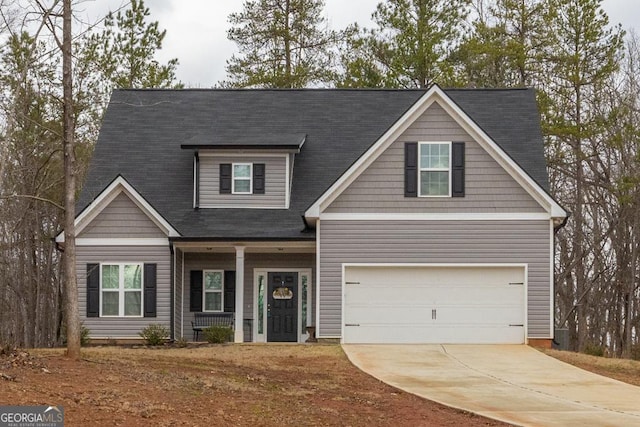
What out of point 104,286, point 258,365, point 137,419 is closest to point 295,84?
point 104,286

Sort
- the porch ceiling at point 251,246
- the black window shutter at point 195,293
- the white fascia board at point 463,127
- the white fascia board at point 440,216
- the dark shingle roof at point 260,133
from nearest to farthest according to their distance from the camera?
the white fascia board at point 463,127, the white fascia board at point 440,216, the porch ceiling at point 251,246, the black window shutter at point 195,293, the dark shingle roof at point 260,133

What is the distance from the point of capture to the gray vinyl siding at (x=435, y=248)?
27.0m

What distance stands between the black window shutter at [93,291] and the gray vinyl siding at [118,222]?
0.84m

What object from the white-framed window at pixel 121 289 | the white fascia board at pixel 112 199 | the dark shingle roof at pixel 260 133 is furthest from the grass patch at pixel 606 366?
the white-framed window at pixel 121 289

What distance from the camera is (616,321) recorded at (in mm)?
42719

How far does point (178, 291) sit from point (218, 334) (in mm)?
1881

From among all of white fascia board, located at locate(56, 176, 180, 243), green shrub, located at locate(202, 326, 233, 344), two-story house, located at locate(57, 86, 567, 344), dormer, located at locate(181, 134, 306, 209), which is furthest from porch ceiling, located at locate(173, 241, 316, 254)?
green shrub, located at locate(202, 326, 233, 344)

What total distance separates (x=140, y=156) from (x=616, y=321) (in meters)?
21.0

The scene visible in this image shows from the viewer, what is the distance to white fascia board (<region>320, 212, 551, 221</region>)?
2697 centimetres

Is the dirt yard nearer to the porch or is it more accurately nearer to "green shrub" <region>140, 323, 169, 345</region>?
"green shrub" <region>140, 323, 169, 345</region>

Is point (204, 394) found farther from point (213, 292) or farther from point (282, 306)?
point (282, 306)

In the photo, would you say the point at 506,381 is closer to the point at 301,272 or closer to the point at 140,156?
the point at 301,272

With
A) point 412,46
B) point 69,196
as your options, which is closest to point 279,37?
point 412,46

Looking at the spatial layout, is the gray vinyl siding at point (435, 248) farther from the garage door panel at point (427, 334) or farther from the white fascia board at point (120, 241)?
the white fascia board at point (120, 241)
